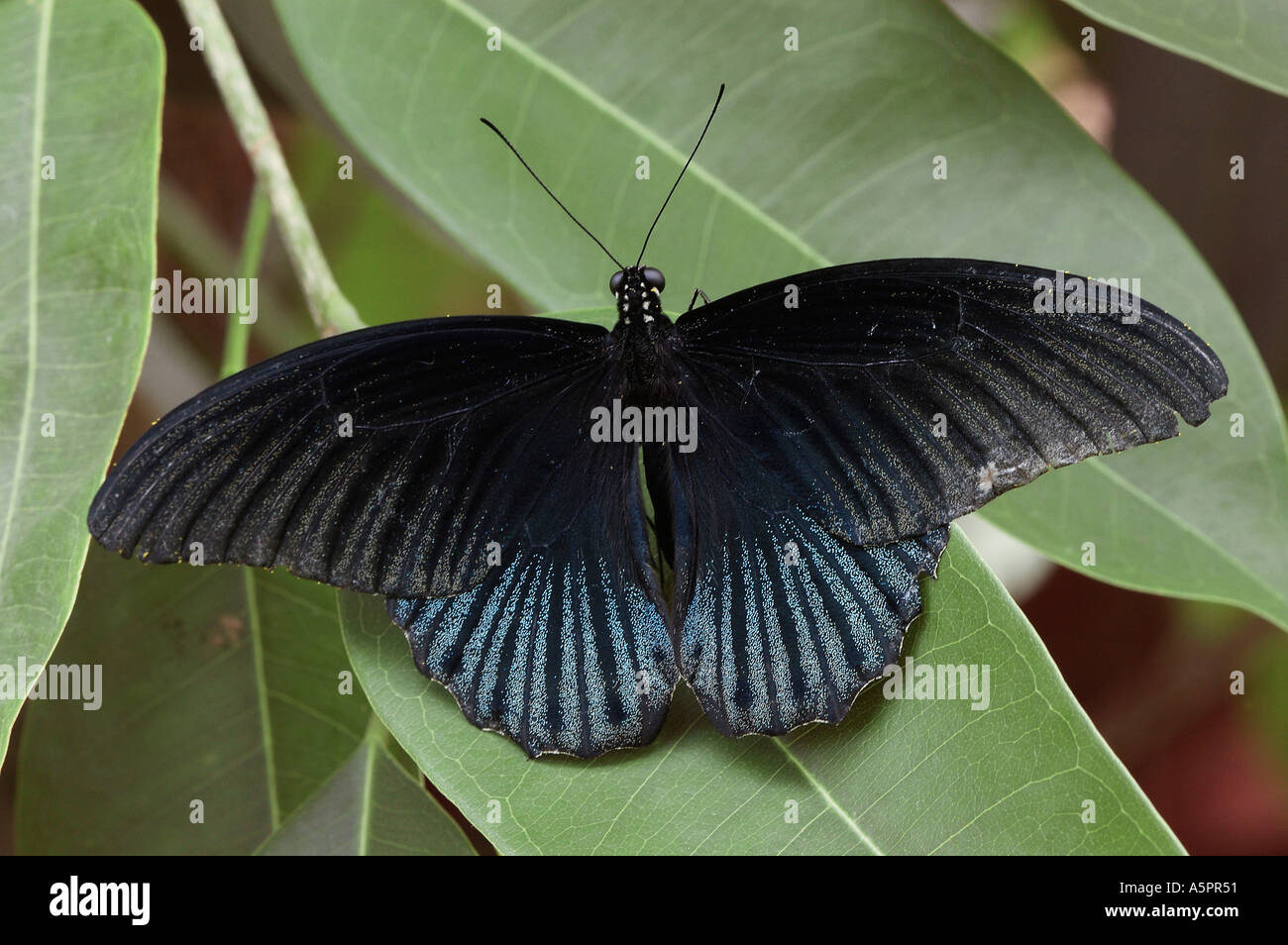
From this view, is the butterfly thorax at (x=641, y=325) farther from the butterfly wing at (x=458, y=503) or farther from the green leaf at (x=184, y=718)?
the green leaf at (x=184, y=718)

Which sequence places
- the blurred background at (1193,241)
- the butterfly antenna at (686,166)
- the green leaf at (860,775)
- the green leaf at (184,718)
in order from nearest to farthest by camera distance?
the green leaf at (860,775), the butterfly antenna at (686,166), the green leaf at (184,718), the blurred background at (1193,241)

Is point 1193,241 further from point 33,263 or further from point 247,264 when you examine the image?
A: point 33,263

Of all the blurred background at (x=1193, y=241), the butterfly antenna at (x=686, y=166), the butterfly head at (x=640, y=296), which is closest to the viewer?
the butterfly head at (x=640, y=296)

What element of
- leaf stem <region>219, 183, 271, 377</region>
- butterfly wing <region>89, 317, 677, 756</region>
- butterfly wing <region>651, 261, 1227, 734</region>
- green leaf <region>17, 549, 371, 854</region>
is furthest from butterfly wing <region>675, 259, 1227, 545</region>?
green leaf <region>17, 549, 371, 854</region>

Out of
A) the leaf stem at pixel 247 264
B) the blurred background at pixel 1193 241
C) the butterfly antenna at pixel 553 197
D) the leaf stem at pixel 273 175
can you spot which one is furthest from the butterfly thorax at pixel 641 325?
the blurred background at pixel 1193 241

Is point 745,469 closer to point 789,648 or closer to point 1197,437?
point 789,648

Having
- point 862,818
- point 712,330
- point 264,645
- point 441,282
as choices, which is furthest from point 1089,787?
point 441,282
